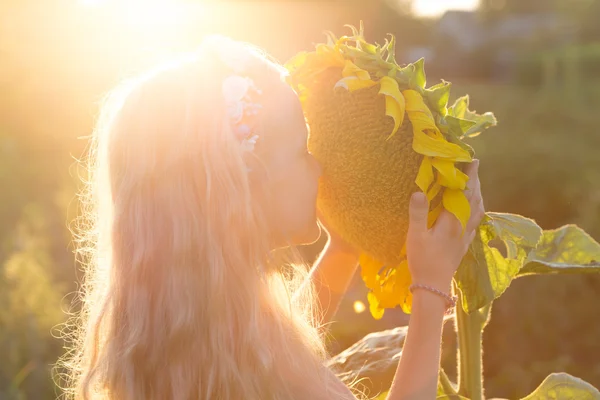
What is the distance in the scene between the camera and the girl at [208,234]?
1.19 metres

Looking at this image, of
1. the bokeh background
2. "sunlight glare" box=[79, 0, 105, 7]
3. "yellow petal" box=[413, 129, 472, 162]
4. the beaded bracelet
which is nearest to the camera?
"yellow petal" box=[413, 129, 472, 162]

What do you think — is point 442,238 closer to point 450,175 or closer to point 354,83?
point 450,175

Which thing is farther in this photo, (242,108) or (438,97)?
(242,108)

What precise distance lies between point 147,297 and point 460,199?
51cm

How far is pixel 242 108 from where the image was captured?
1208 millimetres

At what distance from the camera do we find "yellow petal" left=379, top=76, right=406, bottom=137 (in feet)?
3.31

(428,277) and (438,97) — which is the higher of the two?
(438,97)

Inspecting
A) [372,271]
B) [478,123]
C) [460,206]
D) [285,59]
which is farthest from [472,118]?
[285,59]

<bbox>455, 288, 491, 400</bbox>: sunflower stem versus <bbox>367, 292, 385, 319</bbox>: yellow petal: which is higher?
<bbox>367, 292, 385, 319</bbox>: yellow petal

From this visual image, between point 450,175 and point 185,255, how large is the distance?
433 millimetres

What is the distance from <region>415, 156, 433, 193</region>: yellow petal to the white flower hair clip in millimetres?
307

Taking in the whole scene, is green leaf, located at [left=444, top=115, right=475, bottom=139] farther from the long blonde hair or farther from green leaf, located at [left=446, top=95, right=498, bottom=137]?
the long blonde hair

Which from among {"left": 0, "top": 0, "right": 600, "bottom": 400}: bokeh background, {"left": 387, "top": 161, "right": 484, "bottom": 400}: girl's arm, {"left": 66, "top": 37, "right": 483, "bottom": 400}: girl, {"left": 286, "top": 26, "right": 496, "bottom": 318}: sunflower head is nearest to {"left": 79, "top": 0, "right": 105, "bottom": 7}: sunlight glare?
{"left": 0, "top": 0, "right": 600, "bottom": 400}: bokeh background

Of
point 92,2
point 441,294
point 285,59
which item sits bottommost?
point 285,59
